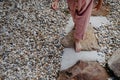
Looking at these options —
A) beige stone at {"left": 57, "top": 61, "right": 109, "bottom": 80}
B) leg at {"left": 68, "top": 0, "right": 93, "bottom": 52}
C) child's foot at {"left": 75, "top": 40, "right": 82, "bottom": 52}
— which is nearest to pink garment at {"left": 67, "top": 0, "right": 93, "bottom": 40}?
leg at {"left": 68, "top": 0, "right": 93, "bottom": 52}

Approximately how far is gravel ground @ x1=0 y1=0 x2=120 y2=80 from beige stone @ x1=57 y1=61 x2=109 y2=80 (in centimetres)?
12

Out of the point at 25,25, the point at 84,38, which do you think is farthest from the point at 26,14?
the point at 84,38

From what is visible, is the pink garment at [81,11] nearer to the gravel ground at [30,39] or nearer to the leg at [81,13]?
the leg at [81,13]

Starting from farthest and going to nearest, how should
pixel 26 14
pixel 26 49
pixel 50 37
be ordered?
pixel 26 14 → pixel 50 37 → pixel 26 49

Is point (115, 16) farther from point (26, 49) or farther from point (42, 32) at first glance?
point (26, 49)

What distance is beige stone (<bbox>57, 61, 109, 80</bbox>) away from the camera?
2311 millimetres

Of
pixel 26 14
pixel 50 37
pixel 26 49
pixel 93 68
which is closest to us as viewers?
pixel 93 68

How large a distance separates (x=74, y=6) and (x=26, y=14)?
913 mm

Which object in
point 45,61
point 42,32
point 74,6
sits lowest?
point 45,61

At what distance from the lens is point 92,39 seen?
2799 mm

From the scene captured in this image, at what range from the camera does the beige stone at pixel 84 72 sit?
91.0 inches

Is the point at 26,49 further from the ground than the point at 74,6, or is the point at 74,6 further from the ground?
the point at 74,6

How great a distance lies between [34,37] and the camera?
2795mm

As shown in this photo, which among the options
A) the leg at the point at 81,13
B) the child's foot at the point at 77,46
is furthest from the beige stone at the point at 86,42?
the leg at the point at 81,13
